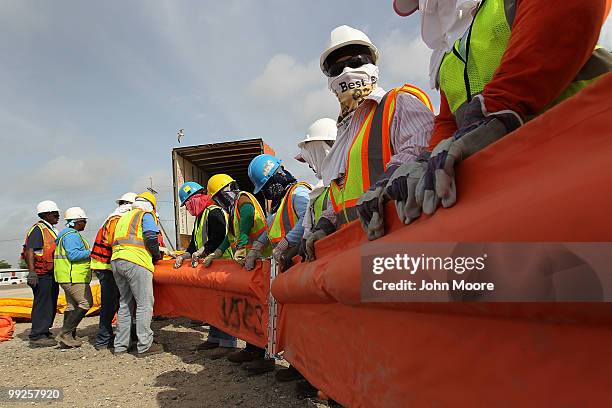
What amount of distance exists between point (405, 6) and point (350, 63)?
543 mm

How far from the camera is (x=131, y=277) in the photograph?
5.28m

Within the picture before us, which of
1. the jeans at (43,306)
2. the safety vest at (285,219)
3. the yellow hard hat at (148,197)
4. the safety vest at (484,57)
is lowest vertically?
the jeans at (43,306)

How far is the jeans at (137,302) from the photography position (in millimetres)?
5215

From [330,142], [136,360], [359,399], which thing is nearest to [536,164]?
[359,399]

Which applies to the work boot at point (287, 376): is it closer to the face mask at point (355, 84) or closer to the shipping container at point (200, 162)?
the face mask at point (355, 84)

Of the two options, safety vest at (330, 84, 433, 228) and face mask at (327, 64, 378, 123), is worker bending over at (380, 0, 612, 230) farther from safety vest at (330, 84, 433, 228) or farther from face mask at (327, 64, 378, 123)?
face mask at (327, 64, 378, 123)

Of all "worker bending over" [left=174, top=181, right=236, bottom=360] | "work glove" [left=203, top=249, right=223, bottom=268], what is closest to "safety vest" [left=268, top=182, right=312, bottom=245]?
"work glove" [left=203, top=249, right=223, bottom=268]

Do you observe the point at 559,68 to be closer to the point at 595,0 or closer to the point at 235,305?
the point at 595,0

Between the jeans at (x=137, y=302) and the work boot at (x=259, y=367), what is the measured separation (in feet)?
5.43

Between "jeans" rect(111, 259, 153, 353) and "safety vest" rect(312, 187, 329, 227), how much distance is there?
3.14m

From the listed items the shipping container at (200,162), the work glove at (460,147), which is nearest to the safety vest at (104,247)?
the shipping container at (200,162)

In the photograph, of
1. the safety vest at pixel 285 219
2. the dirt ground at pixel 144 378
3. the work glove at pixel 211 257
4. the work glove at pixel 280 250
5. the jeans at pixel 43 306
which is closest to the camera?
the work glove at pixel 280 250

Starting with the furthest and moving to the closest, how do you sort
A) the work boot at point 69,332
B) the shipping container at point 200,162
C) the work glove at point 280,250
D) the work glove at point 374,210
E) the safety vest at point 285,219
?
the shipping container at point 200,162
the work boot at point 69,332
the safety vest at point 285,219
the work glove at point 280,250
the work glove at point 374,210

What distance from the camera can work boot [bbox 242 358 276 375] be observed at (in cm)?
416
